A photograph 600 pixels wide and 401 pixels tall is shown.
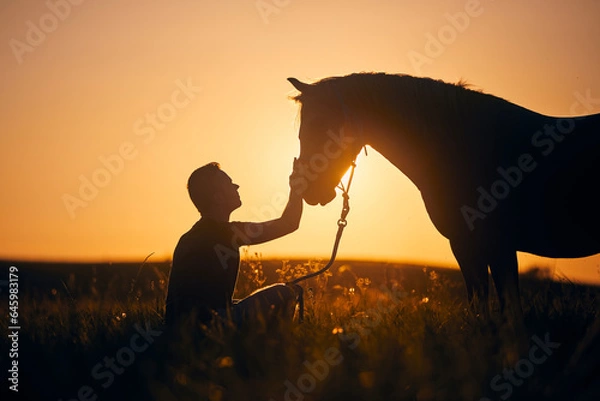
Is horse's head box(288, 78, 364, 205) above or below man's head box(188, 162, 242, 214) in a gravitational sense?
above

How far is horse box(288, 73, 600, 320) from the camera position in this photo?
5289mm

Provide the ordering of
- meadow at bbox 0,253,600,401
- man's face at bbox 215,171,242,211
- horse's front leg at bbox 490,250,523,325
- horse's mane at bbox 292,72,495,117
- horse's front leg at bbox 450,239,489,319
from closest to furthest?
meadow at bbox 0,253,600,401, horse's front leg at bbox 490,250,523,325, horse's front leg at bbox 450,239,489,319, man's face at bbox 215,171,242,211, horse's mane at bbox 292,72,495,117

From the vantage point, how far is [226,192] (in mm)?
5418

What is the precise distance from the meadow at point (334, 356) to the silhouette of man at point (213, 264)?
301 millimetres

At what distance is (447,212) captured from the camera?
532 centimetres

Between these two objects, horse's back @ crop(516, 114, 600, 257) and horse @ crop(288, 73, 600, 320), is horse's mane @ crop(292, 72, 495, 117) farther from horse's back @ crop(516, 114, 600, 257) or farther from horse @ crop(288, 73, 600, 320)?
horse's back @ crop(516, 114, 600, 257)

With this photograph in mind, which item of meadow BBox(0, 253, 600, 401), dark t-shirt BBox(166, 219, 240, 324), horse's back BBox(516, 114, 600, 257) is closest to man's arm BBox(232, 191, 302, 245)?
dark t-shirt BBox(166, 219, 240, 324)

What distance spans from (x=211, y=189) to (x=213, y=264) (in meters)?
0.64

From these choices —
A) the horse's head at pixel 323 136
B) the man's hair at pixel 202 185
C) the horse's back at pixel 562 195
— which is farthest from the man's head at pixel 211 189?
the horse's back at pixel 562 195

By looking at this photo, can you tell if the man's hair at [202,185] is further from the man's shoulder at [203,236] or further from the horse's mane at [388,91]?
the horse's mane at [388,91]

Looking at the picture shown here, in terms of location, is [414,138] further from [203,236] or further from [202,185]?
[203,236]

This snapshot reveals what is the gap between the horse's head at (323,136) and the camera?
566 cm

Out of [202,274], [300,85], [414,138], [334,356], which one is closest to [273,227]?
[202,274]

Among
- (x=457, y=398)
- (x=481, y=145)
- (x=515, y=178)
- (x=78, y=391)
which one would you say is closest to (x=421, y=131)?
(x=481, y=145)
